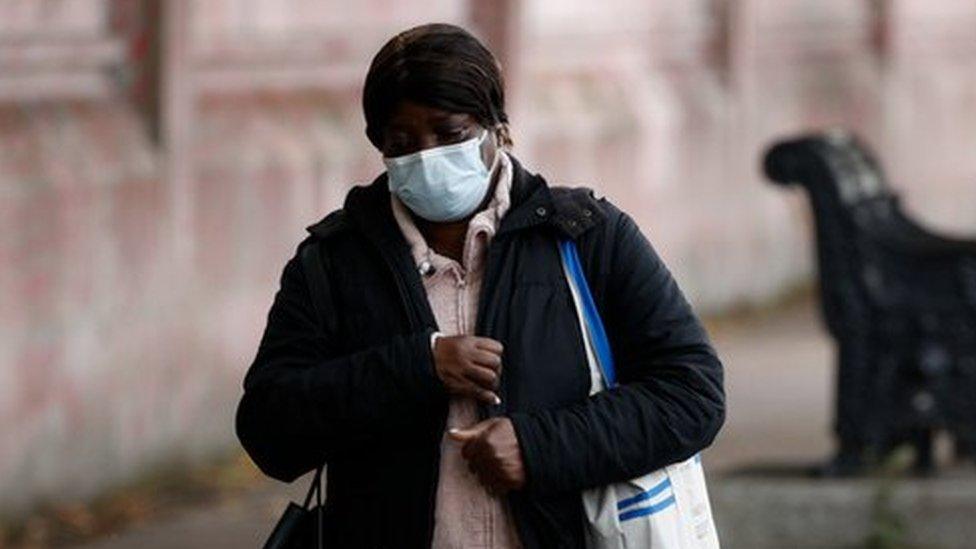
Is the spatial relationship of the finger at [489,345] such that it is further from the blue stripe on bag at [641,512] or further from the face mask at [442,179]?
the blue stripe on bag at [641,512]

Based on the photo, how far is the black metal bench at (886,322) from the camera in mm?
9867

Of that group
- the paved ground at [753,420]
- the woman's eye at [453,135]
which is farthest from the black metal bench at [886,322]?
the woman's eye at [453,135]

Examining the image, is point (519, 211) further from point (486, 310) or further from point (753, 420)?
point (753, 420)

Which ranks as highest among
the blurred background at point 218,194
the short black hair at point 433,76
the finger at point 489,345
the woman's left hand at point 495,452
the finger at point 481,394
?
the short black hair at point 433,76

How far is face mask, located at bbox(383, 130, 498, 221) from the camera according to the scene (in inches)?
177

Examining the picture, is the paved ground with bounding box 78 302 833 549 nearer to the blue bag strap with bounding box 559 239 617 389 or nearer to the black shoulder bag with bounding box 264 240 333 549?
the black shoulder bag with bounding box 264 240 333 549

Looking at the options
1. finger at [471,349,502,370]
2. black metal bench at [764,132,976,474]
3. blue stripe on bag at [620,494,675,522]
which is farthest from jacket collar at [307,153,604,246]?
black metal bench at [764,132,976,474]

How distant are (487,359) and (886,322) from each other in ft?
18.4

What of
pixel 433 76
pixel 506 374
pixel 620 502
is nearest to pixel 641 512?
pixel 620 502

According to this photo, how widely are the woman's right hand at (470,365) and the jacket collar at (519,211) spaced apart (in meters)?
0.19

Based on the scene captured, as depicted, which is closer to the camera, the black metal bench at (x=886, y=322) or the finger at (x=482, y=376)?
the finger at (x=482, y=376)

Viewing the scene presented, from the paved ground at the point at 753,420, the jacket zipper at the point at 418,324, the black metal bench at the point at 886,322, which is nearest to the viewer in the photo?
the jacket zipper at the point at 418,324

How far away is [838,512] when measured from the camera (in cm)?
945

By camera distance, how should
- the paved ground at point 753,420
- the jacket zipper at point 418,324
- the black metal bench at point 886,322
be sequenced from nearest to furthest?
the jacket zipper at point 418,324 < the black metal bench at point 886,322 < the paved ground at point 753,420
